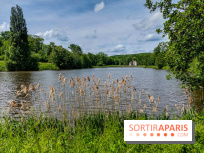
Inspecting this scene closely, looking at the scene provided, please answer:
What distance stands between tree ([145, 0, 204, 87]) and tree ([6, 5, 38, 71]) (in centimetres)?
7093

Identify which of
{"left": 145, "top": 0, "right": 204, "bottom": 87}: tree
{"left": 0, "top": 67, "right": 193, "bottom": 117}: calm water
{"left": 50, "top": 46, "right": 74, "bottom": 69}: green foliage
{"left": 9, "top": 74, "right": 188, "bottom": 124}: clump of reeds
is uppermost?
{"left": 50, "top": 46, "right": 74, "bottom": 69}: green foliage

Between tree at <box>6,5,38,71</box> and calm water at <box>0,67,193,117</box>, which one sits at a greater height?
tree at <box>6,5,38,71</box>

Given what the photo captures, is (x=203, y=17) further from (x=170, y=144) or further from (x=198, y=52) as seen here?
(x=170, y=144)

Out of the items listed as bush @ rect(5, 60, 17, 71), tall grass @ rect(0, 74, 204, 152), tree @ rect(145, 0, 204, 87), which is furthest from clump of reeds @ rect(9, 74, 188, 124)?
bush @ rect(5, 60, 17, 71)

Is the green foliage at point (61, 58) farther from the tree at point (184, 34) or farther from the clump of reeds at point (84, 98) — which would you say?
the tree at point (184, 34)

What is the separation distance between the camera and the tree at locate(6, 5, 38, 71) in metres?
70.2

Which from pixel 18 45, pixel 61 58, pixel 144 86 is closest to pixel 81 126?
pixel 144 86

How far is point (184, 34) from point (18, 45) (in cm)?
7531

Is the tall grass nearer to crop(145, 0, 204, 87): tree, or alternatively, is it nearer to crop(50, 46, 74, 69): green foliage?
crop(145, 0, 204, 87): tree

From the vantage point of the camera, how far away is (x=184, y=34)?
8656mm

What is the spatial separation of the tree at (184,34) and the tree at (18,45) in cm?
7093

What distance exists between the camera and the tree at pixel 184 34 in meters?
8.00

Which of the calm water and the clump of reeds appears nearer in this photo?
the clump of reeds

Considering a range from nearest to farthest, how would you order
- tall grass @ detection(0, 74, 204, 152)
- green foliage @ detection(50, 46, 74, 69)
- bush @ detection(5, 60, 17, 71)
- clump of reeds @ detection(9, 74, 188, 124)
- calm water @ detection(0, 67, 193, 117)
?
tall grass @ detection(0, 74, 204, 152) → clump of reeds @ detection(9, 74, 188, 124) → calm water @ detection(0, 67, 193, 117) → bush @ detection(5, 60, 17, 71) → green foliage @ detection(50, 46, 74, 69)
